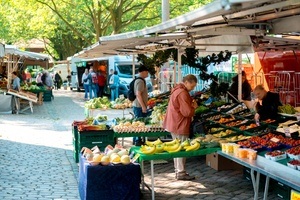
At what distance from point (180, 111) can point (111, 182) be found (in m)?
2.05

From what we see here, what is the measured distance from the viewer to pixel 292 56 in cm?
2145

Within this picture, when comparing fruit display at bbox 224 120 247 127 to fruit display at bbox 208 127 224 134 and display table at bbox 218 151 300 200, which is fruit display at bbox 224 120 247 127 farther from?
display table at bbox 218 151 300 200

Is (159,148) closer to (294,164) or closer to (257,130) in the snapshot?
(294,164)

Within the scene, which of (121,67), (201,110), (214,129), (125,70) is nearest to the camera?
(214,129)

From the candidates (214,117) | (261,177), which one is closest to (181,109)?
(261,177)

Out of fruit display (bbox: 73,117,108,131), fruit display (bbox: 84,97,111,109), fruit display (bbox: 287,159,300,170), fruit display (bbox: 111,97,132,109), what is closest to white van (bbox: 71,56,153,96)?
fruit display (bbox: 111,97,132,109)

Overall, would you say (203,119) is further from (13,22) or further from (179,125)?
(13,22)

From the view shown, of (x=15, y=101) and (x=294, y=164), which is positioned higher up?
(x=294, y=164)

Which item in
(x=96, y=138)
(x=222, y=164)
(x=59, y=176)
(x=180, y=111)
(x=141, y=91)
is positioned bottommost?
(x=59, y=176)

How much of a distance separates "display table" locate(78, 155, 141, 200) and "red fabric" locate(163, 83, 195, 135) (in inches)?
68.2

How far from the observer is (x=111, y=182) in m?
7.84

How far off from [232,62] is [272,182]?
15961 millimetres

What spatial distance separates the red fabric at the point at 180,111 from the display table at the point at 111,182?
1732 millimetres

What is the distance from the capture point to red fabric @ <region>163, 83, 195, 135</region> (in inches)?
367
